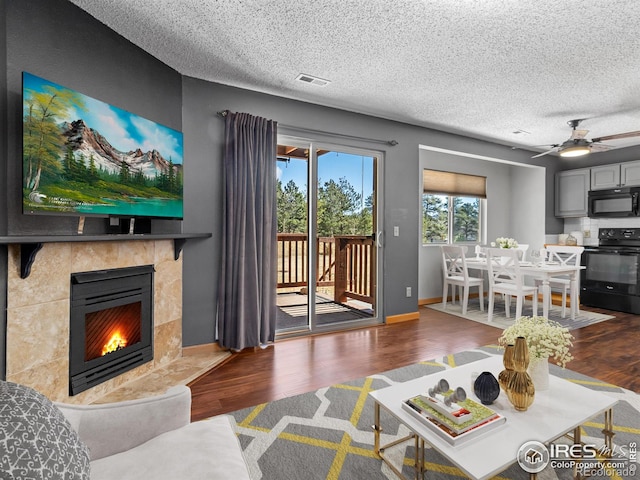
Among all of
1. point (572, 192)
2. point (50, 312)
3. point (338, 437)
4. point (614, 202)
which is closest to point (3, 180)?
point (50, 312)

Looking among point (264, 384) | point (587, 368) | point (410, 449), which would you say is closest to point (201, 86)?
point (264, 384)

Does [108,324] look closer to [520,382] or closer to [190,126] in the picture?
[190,126]

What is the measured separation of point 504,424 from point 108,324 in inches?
96.9

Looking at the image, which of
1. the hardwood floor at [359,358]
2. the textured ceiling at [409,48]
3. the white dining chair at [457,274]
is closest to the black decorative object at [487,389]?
the hardwood floor at [359,358]

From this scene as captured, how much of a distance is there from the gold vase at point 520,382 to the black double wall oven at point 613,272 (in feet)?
15.4

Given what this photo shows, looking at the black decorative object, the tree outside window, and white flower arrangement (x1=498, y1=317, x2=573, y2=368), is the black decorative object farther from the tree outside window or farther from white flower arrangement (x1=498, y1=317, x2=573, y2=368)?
the tree outside window

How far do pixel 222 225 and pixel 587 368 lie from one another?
3.39m

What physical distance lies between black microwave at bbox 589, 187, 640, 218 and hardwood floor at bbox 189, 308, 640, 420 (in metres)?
1.78

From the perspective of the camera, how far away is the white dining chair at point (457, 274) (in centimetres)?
468

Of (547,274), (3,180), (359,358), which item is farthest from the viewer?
(547,274)

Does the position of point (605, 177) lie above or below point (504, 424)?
above

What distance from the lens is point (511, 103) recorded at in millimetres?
3689

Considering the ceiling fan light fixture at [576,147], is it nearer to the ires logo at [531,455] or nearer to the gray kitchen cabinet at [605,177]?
the gray kitchen cabinet at [605,177]

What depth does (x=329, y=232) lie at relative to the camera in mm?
3965
